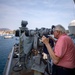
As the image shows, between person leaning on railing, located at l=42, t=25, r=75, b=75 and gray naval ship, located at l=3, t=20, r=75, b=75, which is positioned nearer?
person leaning on railing, located at l=42, t=25, r=75, b=75

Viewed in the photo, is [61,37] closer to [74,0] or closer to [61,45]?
[61,45]

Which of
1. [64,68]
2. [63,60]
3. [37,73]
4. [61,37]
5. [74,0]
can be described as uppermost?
[74,0]

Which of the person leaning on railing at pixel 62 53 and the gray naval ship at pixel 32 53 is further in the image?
the gray naval ship at pixel 32 53

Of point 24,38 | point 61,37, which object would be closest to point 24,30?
point 24,38

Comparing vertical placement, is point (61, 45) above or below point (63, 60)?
above

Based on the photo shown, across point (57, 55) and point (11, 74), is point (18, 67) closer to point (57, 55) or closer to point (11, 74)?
point (11, 74)

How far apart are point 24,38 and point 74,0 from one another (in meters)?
8.59

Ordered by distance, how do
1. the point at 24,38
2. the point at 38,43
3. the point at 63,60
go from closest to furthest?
the point at 63,60 → the point at 38,43 → the point at 24,38

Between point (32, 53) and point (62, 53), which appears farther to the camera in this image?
point (32, 53)

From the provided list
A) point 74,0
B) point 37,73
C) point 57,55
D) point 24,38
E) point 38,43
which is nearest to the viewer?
point 57,55

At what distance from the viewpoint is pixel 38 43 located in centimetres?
384

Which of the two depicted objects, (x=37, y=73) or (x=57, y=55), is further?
(x=37, y=73)

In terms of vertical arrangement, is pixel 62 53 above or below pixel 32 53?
above

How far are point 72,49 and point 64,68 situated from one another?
371mm
